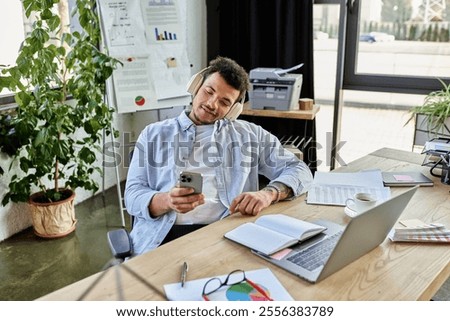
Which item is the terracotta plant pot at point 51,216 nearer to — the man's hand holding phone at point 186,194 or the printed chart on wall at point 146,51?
the printed chart on wall at point 146,51

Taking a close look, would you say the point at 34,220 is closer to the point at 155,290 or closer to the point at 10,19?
the point at 10,19

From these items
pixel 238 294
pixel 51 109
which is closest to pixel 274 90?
pixel 51 109

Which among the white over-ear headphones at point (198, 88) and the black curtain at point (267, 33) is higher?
the black curtain at point (267, 33)

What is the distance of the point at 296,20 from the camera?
3793mm

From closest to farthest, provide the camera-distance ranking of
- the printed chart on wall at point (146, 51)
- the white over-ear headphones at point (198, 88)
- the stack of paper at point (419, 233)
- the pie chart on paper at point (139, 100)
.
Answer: the stack of paper at point (419, 233), the white over-ear headphones at point (198, 88), the printed chart on wall at point (146, 51), the pie chart on paper at point (139, 100)

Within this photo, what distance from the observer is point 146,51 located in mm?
3346

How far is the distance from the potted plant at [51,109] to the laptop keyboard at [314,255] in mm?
1874

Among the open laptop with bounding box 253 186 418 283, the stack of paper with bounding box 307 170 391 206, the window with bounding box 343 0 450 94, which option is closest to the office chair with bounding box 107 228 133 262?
the open laptop with bounding box 253 186 418 283

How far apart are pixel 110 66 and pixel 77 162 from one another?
693 mm

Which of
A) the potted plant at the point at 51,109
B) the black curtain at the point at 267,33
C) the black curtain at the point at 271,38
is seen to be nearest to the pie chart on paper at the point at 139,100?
the potted plant at the point at 51,109

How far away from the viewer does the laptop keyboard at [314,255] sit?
1212 mm

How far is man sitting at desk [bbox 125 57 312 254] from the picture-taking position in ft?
5.58

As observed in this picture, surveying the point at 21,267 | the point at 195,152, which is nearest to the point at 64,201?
the point at 21,267

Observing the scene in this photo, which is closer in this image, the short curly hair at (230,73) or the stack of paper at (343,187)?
the stack of paper at (343,187)
